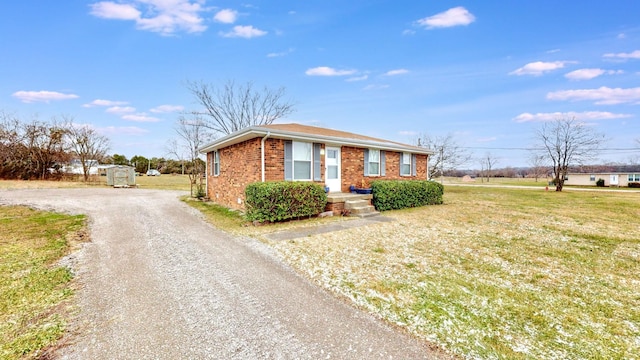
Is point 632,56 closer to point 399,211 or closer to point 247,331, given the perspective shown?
point 399,211

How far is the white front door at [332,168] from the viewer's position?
10.2m

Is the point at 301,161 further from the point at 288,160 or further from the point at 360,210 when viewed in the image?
the point at 360,210

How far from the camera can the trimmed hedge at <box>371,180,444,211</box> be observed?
10.1 m

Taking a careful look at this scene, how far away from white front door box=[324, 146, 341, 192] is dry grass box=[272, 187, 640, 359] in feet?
11.9

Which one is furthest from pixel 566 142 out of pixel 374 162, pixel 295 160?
pixel 295 160

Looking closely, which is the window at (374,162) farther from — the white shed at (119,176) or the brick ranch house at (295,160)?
the white shed at (119,176)

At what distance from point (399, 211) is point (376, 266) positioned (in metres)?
6.25

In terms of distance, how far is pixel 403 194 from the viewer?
10.8 metres

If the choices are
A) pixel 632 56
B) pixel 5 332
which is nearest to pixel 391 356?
pixel 5 332

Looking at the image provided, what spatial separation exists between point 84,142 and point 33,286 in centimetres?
2671

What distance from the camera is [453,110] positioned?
2064 centimetres

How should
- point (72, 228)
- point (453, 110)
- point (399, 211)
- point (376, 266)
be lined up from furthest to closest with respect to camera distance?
point (453, 110), point (399, 211), point (72, 228), point (376, 266)

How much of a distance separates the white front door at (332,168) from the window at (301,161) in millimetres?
851

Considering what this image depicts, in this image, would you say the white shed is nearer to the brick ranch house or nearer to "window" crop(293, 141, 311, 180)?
the brick ranch house
